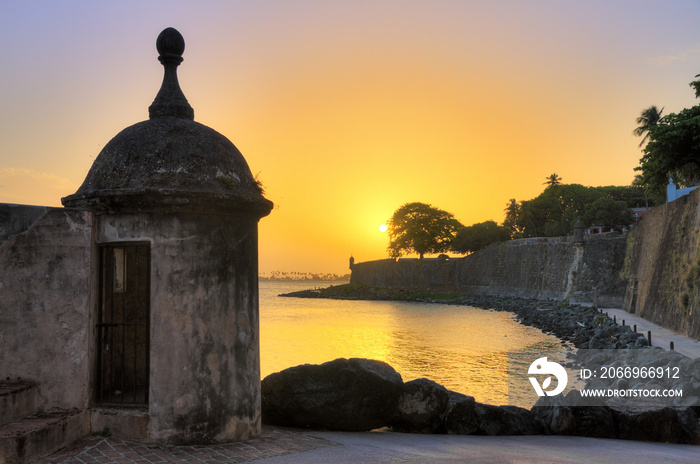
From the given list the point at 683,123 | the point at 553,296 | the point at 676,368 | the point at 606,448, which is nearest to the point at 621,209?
the point at 553,296

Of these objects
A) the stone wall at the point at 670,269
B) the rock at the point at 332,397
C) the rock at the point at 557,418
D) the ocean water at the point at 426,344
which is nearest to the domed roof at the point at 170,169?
the rock at the point at 332,397

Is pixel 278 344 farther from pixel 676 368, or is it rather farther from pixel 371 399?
pixel 371 399

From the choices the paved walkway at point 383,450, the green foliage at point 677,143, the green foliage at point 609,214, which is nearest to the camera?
the paved walkway at point 383,450

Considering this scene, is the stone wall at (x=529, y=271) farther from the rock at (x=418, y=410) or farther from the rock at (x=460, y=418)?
the rock at (x=418, y=410)

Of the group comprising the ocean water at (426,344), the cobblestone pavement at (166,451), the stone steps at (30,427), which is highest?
the stone steps at (30,427)

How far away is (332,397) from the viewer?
23.7ft

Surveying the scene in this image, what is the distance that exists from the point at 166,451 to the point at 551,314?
35.3 metres

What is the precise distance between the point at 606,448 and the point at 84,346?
579 cm

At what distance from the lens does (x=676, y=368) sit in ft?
39.4

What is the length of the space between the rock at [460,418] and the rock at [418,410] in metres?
0.08

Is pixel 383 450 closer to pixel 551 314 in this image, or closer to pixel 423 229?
pixel 551 314

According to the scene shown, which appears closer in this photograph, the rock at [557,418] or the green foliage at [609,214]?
the rock at [557,418]

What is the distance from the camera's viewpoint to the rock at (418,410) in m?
7.43

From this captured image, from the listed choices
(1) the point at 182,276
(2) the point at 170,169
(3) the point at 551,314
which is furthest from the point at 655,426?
(3) the point at 551,314
